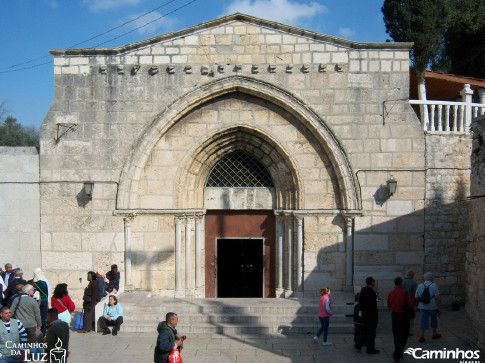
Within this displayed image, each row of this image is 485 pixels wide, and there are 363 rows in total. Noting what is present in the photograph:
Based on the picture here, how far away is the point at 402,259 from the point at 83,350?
6.62 m

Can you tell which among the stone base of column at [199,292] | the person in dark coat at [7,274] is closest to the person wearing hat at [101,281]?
the person in dark coat at [7,274]

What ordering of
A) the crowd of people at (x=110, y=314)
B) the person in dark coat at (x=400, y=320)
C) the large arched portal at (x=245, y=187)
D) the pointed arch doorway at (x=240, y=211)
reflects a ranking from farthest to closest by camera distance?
the pointed arch doorway at (x=240, y=211) < the large arched portal at (x=245, y=187) < the person in dark coat at (x=400, y=320) < the crowd of people at (x=110, y=314)

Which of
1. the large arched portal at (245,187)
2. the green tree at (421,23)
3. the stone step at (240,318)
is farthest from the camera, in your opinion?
the green tree at (421,23)

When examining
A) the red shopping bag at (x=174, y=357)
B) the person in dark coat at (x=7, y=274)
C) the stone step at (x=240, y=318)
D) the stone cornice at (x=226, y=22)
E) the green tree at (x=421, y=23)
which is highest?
the green tree at (x=421, y=23)

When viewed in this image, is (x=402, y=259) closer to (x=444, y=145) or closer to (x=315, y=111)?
(x=444, y=145)

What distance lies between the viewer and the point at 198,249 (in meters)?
11.0

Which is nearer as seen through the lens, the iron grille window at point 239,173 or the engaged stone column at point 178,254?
the engaged stone column at point 178,254

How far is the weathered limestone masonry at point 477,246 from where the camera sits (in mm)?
7652

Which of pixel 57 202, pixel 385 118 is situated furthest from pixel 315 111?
pixel 57 202

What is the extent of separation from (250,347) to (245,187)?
3928mm

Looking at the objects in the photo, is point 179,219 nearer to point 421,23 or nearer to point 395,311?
point 395,311

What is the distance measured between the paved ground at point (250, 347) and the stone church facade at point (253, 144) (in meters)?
1.68

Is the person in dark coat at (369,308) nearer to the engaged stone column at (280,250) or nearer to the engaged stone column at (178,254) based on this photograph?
the engaged stone column at (280,250)

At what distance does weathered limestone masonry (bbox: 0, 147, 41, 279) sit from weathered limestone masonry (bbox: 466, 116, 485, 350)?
8755 mm
